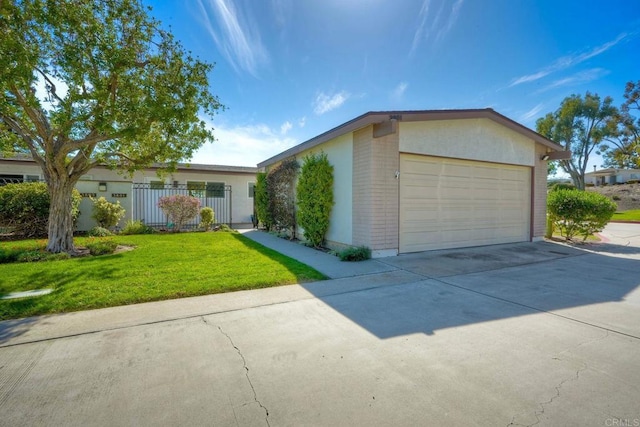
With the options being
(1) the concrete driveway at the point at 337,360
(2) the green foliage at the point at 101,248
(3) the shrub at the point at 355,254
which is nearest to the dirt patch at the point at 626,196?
(1) the concrete driveway at the point at 337,360

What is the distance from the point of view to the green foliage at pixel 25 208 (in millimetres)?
9625

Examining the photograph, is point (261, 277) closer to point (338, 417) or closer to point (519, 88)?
point (338, 417)

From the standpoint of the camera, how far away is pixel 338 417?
6.72ft

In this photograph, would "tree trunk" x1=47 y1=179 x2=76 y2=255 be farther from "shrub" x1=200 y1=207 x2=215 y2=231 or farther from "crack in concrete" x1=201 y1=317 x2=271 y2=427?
"crack in concrete" x1=201 y1=317 x2=271 y2=427

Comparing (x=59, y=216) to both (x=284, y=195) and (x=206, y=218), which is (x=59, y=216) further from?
(x=284, y=195)

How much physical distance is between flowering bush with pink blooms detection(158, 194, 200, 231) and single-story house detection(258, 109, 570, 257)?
17.3ft

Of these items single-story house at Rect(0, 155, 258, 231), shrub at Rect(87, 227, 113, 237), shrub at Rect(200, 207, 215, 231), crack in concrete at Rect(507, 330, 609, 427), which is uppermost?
single-story house at Rect(0, 155, 258, 231)

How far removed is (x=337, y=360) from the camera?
2818 millimetres

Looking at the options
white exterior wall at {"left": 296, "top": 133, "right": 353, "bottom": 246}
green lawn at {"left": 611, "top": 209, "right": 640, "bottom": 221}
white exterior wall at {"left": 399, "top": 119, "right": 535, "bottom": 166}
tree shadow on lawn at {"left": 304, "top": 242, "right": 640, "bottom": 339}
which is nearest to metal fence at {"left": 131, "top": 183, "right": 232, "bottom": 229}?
white exterior wall at {"left": 296, "top": 133, "right": 353, "bottom": 246}

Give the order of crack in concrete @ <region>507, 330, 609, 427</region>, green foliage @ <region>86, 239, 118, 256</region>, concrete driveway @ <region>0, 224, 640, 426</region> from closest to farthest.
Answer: crack in concrete @ <region>507, 330, 609, 427</region> → concrete driveway @ <region>0, 224, 640, 426</region> → green foliage @ <region>86, 239, 118, 256</region>

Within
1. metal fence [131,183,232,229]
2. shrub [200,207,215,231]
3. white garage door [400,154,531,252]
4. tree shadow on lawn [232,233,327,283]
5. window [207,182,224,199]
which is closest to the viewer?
tree shadow on lawn [232,233,327,283]

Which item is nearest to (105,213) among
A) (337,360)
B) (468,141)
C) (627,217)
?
(337,360)

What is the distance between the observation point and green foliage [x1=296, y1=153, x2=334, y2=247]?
8.97 metres

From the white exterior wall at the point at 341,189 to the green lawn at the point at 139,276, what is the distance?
1.86 metres
